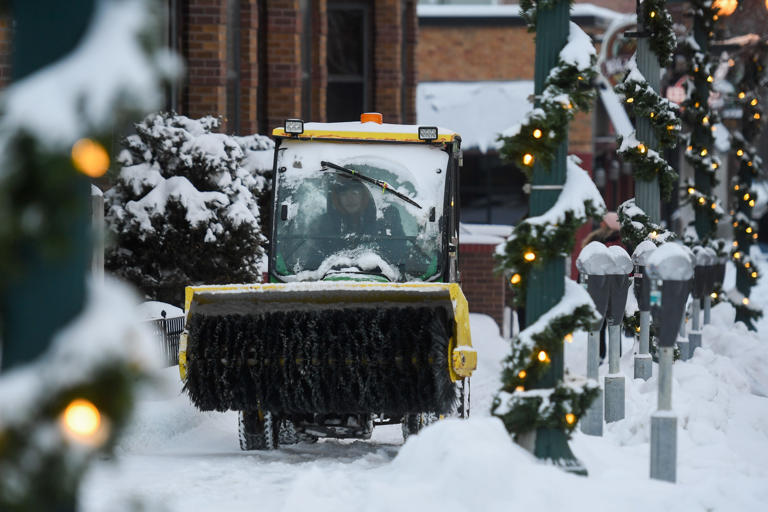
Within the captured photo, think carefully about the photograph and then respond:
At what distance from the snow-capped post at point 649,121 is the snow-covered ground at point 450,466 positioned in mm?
Result: 1586

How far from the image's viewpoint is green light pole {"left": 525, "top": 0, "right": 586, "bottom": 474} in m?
7.15

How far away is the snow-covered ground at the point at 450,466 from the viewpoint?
19.8 feet

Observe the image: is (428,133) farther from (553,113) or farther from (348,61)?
(348,61)

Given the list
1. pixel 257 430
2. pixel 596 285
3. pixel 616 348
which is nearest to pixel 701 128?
pixel 616 348

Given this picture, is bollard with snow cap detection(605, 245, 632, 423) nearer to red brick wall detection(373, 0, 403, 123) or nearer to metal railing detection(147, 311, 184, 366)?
metal railing detection(147, 311, 184, 366)

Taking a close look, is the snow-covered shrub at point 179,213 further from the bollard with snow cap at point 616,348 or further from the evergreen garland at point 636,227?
the bollard with snow cap at point 616,348

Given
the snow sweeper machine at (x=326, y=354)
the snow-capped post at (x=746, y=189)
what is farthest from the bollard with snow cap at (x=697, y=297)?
the snow sweeper machine at (x=326, y=354)

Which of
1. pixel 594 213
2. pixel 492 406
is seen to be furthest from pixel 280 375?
pixel 594 213

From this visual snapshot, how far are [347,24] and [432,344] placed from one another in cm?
1528

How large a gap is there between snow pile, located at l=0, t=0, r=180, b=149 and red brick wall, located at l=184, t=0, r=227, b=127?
12.7 m

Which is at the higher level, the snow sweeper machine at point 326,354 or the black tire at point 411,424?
the snow sweeper machine at point 326,354

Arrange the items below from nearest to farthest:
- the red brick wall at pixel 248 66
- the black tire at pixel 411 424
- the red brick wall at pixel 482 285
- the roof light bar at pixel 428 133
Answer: the black tire at pixel 411 424 < the roof light bar at pixel 428 133 < the red brick wall at pixel 248 66 < the red brick wall at pixel 482 285

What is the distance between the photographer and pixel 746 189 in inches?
851

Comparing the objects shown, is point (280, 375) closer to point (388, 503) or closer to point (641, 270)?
point (388, 503)
